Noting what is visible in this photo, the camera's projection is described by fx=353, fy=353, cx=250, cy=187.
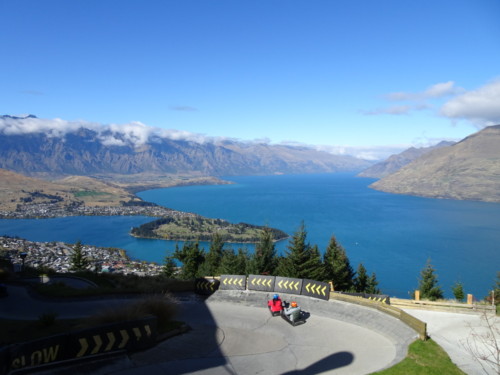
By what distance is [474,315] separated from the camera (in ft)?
49.9

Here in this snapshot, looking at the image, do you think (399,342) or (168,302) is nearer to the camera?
(399,342)

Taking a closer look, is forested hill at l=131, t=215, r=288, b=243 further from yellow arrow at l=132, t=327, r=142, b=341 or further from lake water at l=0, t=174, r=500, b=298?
yellow arrow at l=132, t=327, r=142, b=341

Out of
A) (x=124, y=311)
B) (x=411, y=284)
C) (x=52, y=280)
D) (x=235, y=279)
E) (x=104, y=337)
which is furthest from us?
(x=411, y=284)

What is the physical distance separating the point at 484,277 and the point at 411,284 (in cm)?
1545

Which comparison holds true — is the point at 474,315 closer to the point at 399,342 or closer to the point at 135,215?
the point at 399,342

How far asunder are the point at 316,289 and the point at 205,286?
5.97 meters

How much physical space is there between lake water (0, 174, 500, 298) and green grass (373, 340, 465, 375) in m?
33.4

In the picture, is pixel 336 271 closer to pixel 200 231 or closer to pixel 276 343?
pixel 276 343

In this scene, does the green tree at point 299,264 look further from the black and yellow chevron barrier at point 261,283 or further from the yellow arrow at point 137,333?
the yellow arrow at point 137,333

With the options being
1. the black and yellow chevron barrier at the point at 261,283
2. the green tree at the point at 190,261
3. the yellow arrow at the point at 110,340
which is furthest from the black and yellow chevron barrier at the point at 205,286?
the green tree at the point at 190,261

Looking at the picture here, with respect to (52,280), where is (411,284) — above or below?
below

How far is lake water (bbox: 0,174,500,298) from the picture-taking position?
241ft

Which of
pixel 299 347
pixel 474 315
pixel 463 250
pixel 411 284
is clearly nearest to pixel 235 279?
pixel 299 347

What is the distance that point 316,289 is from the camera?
17641 millimetres
